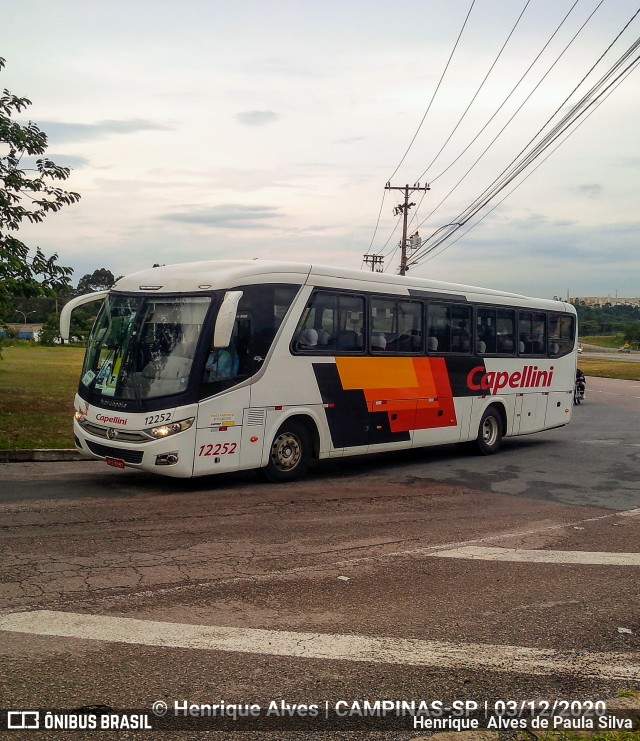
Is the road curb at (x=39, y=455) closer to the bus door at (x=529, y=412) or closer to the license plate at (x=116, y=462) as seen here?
the license plate at (x=116, y=462)

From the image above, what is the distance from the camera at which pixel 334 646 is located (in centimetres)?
552

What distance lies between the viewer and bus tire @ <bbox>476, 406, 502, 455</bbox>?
1656 cm

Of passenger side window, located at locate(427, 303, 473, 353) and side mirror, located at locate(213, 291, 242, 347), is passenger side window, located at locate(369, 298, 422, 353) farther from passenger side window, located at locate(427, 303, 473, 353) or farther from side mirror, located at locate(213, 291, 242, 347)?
side mirror, located at locate(213, 291, 242, 347)

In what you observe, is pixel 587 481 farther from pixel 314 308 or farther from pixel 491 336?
pixel 314 308

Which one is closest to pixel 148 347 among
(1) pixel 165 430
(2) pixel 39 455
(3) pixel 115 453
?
(1) pixel 165 430

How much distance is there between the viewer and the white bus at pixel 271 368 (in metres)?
11.0

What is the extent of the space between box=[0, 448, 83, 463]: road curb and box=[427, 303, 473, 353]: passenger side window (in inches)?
257

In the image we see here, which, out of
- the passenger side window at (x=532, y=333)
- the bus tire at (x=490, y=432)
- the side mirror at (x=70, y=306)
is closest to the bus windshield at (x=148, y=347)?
the side mirror at (x=70, y=306)

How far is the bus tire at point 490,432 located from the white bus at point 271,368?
8.3 inches

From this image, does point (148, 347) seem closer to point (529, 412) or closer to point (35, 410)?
point (529, 412)

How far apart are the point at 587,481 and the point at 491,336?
4194 millimetres

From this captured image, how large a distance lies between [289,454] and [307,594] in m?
5.75

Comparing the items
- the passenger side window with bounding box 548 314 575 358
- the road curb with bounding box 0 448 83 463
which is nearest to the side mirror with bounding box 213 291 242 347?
→ the road curb with bounding box 0 448 83 463

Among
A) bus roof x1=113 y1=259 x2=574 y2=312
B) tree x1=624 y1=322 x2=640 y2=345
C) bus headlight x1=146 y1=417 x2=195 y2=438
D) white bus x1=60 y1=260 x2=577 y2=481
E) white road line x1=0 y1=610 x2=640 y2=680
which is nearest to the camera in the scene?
white road line x1=0 y1=610 x2=640 y2=680
